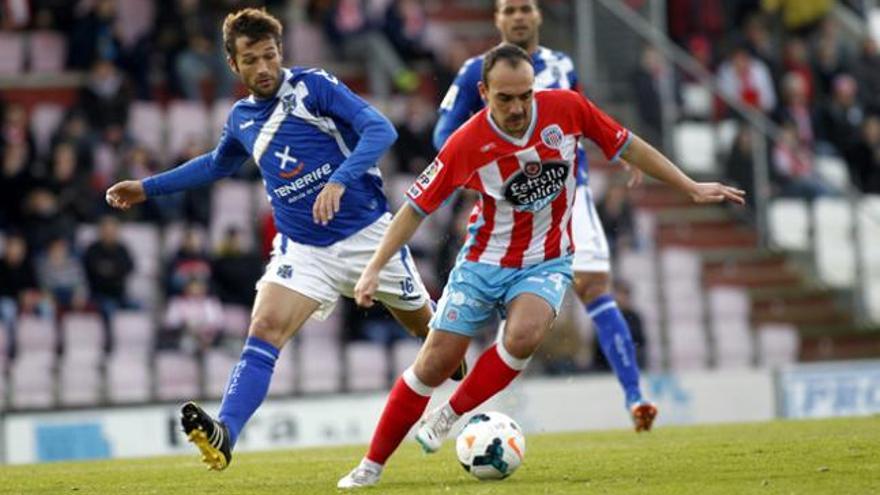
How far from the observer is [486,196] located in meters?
10.0

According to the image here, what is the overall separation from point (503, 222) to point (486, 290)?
366mm

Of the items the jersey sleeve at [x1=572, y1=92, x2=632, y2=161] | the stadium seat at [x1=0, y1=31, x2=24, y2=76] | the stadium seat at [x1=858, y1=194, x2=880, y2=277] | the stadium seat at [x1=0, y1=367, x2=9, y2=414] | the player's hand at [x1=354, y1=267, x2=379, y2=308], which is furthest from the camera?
the stadium seat at [x1=0, y1=31, x2=24, y2=76]

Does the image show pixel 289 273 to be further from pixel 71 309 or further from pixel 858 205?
pixel 858 205

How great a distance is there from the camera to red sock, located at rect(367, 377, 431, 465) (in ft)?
32.0

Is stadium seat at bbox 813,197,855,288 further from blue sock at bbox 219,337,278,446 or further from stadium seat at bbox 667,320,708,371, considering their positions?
blue sock at bbox 219,337,278,446

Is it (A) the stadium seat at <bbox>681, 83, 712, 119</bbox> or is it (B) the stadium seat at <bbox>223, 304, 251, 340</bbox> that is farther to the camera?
(A) the stadium seat at <bbox>681, 83, 712, 119</bbox>

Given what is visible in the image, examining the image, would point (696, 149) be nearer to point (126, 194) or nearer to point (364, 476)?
point (126, 194)

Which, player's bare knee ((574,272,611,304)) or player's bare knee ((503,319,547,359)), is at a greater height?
player's bare knee ((574,272,611,304))

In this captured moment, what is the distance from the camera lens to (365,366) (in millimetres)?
19312

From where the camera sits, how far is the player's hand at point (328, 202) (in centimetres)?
1000

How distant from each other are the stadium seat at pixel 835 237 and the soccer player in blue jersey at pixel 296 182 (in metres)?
11.4

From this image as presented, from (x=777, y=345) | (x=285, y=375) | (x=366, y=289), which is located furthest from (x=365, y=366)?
(x=366, y=289)

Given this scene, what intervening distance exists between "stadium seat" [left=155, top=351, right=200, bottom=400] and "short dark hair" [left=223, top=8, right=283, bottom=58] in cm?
836

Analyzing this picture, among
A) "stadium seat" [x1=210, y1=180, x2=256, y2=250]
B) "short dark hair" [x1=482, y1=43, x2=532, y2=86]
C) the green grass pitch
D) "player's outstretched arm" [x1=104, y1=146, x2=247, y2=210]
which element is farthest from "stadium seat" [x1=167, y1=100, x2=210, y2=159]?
"short dark hair" [x1=482, y1=43, x2=532, y2=86]
